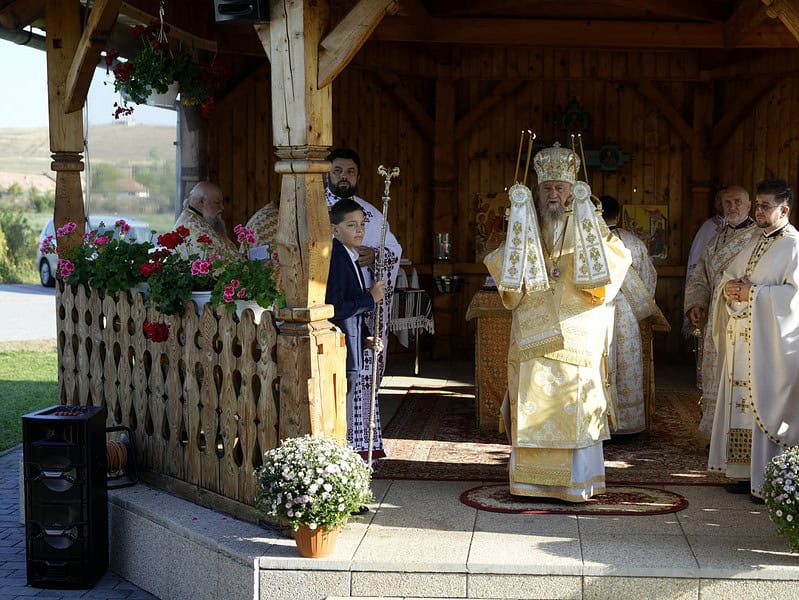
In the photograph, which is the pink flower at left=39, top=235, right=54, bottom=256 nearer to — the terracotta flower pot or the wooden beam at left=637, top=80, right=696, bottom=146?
the terracotta flower pot

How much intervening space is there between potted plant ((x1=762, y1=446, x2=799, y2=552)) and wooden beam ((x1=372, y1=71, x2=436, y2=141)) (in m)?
7.68

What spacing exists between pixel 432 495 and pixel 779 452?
1.98 m

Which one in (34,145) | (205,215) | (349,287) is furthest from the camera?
(34,145)

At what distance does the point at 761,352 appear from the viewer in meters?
6.64

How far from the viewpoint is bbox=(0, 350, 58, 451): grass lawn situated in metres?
11.1

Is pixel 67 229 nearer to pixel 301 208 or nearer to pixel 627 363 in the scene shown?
pixel 301 208

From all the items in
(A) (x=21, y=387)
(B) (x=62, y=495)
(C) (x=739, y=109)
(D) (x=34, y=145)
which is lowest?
(A) (x=21, y=387)

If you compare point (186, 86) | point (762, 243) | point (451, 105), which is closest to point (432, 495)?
point (762, 243)

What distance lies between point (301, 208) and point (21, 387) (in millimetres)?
8606

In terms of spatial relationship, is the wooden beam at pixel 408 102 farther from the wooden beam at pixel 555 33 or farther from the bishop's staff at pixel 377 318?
the bishop's staff at pixel 377 318

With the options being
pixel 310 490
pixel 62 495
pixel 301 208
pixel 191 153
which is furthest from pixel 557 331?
pixel 191 153

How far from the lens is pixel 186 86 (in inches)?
298

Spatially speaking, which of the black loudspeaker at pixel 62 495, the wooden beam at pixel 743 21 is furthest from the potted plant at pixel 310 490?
the wooden beam at pixel 743 21

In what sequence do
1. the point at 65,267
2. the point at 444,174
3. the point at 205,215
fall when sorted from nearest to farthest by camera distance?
the point at 65,267 < the point at 205,215 < the point at 444,174
